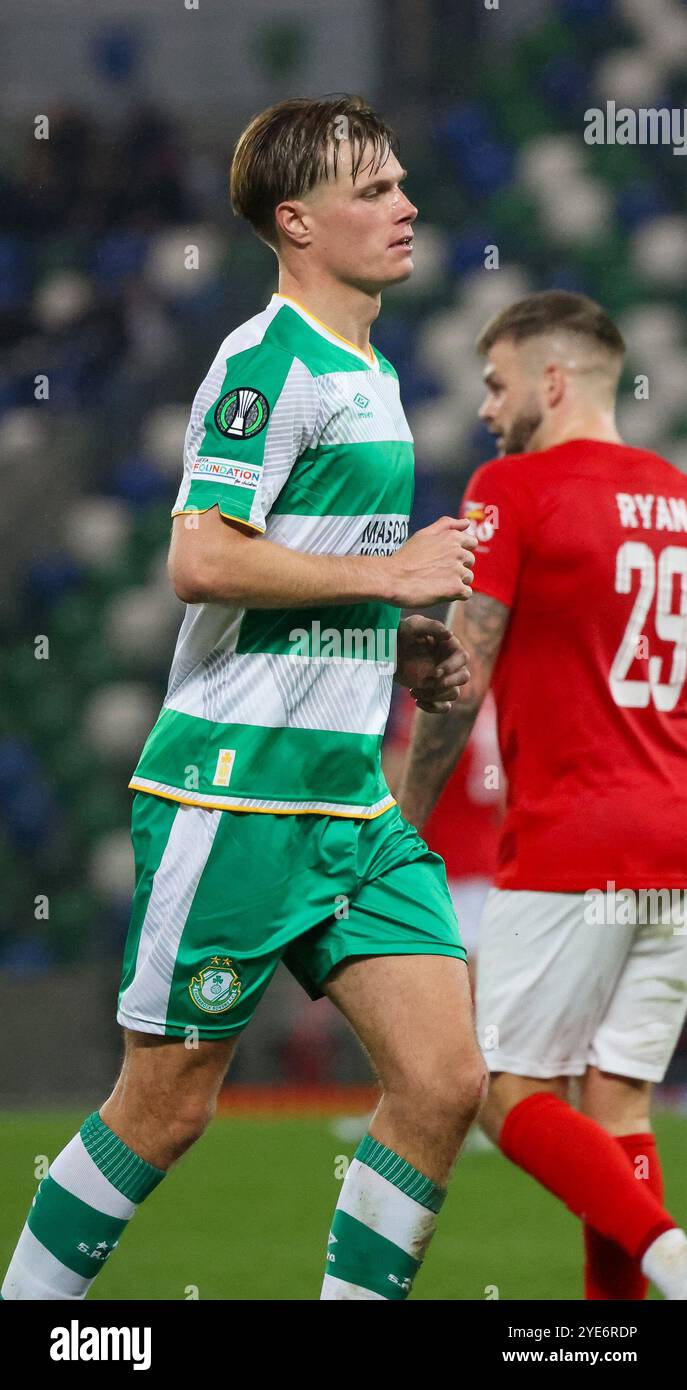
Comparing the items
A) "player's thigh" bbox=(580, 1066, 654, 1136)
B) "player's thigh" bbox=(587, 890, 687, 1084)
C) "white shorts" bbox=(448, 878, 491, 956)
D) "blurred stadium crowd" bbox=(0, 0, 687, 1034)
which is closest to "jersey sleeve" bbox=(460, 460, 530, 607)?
"player's thigh" bbox=(587, 890, 687, 1084)

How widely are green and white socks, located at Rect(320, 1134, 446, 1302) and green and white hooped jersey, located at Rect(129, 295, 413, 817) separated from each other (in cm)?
47

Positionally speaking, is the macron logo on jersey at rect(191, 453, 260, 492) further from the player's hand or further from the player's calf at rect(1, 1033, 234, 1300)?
the player's calf at rect(1, 1033, 234, 1300)

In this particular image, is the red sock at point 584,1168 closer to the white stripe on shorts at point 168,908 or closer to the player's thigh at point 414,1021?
the player's thigh at point 414,1021

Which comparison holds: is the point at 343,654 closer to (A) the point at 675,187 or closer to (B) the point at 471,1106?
(B) the point at 471,1106

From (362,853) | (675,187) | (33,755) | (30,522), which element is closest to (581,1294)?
(362,853)

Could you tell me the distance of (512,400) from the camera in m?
3.41

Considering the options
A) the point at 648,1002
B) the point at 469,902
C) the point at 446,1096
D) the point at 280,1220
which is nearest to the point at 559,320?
the point at 648,1002

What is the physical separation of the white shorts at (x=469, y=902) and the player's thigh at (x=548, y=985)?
130 inches

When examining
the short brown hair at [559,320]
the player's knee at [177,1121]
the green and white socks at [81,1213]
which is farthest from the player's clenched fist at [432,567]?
the short brown hair at [559,320]

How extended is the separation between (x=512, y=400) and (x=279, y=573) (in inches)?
47.8

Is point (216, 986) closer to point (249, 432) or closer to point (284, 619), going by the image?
point (284, 619)

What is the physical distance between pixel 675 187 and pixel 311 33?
1.96m

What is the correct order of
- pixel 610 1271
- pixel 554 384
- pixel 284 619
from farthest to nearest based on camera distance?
pixel 554 384 < pixel 610 1271 < pixel 284 619

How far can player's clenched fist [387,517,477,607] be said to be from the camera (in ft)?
7.84
